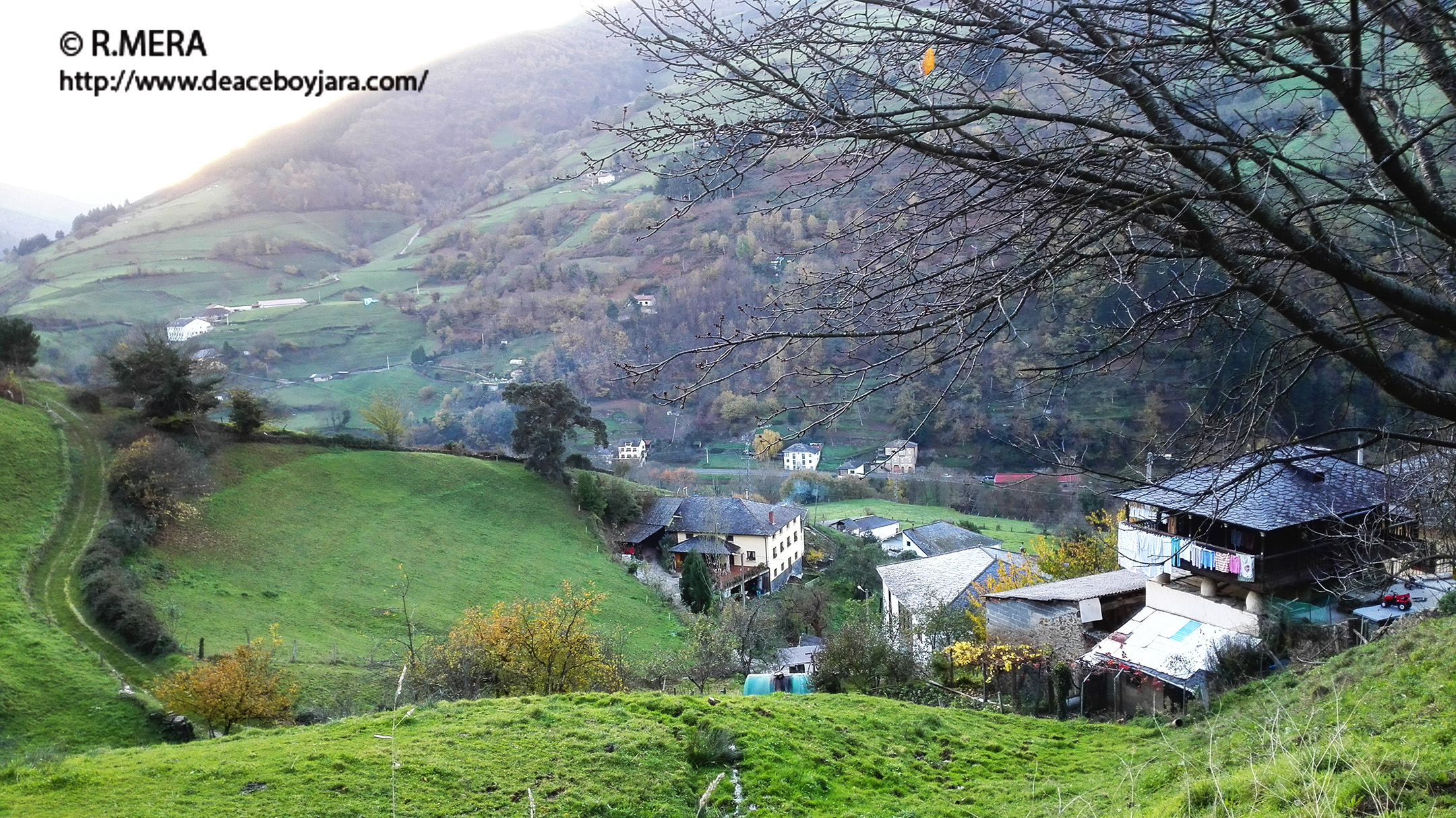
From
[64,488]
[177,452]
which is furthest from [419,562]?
[64,488]

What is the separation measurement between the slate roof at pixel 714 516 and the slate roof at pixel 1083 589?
18751mm

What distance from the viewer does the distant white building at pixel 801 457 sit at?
62.0 m

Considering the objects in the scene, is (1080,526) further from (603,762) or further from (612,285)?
(612,285)

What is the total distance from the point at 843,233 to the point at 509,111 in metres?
184

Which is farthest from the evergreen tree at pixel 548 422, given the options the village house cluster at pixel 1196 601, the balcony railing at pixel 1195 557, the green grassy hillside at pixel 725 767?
the green grassy hillside at pixel 725 767

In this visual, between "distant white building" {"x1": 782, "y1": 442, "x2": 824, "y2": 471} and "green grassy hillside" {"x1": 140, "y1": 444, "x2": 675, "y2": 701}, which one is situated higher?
"green grassy hillside" {"x1": 140, "y1": 444, "x2": 675, "y2": 701}

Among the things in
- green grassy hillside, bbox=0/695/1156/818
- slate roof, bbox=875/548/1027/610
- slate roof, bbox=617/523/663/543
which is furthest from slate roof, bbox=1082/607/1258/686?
slate roof, bbox=617/523/663/543

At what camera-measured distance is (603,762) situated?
7.67 meters

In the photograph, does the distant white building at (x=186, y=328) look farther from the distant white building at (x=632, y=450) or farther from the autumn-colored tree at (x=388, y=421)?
the autumn-colored tree at (x=388, y=421)

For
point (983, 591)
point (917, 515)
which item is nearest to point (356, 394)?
point (917, 515)

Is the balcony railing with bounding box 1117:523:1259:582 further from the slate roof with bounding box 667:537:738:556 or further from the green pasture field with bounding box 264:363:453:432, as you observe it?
the green pasture field with bounding box 264:363:453:432

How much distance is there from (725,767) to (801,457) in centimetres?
5473

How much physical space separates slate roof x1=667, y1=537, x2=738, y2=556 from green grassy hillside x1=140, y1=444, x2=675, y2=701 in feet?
14.4

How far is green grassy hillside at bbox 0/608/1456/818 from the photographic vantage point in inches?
243
